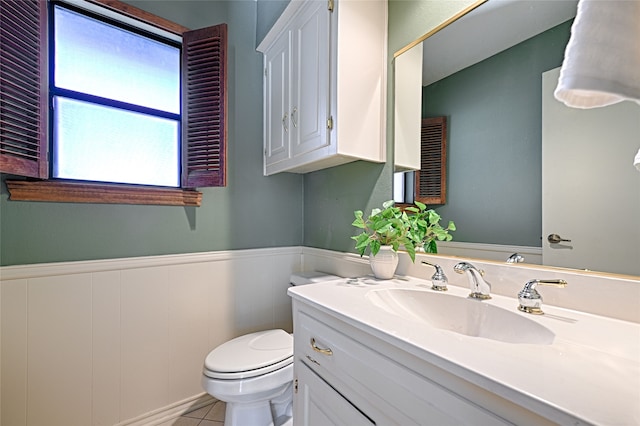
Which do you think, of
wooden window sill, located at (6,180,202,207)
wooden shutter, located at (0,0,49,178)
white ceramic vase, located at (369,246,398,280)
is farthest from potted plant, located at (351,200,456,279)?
wooden shutter, located at (0,0,49,178)

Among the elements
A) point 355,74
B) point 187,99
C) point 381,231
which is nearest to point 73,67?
point 187,99

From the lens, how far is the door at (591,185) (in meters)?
0.71

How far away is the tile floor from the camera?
154 centimetres

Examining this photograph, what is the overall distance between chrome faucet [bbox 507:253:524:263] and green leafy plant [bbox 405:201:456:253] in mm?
228

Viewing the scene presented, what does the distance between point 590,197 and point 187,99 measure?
180cm

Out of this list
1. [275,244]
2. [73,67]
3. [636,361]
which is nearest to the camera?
[636,361]

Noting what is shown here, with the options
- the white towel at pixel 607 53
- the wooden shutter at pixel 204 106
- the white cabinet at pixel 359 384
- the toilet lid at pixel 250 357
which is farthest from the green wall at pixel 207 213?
the white towel at pixel 607 53

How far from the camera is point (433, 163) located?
1.15m

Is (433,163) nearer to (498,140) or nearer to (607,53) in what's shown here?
(498,140)

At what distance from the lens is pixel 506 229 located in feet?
3.08

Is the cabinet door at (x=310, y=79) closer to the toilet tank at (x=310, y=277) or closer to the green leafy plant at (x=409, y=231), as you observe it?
the green leafy plant at (x=409, y=231)

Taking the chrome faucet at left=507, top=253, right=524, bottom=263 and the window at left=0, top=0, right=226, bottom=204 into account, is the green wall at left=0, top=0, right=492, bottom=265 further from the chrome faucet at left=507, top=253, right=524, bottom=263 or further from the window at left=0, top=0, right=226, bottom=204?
the chrome faucet at left=507, top=253, right=524, bottom=263

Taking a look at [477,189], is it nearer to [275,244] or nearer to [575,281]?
[575,281]

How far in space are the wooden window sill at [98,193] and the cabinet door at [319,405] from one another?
111 centimetres
